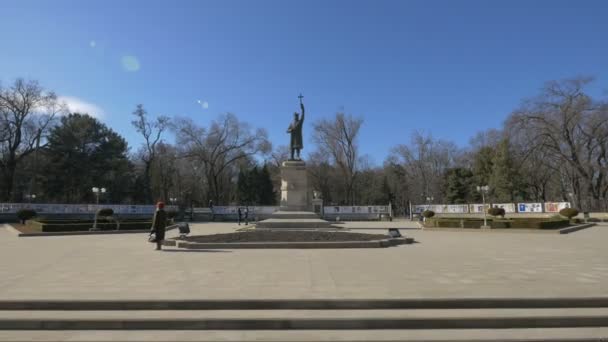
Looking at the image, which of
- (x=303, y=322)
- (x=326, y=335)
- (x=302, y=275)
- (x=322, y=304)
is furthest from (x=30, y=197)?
(x=326, y=335)

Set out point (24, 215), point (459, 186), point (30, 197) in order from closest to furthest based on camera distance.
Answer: point (24, 215) < point (30, 197) < point (459, 186)

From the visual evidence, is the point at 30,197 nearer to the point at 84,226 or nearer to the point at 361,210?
the point at 84,226

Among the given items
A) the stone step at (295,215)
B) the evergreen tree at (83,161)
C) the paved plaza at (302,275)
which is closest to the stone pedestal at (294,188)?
the stone step at (295,215)

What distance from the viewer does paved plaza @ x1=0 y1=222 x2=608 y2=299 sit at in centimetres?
650

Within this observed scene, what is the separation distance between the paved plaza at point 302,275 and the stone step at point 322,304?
200mm

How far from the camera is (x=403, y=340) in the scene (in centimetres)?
497

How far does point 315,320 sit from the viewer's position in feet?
17.8

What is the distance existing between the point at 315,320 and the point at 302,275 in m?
2.72

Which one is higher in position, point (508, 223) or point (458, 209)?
point (458, 209)

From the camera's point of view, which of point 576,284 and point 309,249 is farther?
point 309,249

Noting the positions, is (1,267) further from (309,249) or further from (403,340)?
(403,340)

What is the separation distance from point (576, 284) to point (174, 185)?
68496 mm

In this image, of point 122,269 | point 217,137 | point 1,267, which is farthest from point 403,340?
point 217,137

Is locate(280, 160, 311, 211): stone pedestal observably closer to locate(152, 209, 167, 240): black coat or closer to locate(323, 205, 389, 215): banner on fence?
locate(152, 209, 167, 240): black coat
